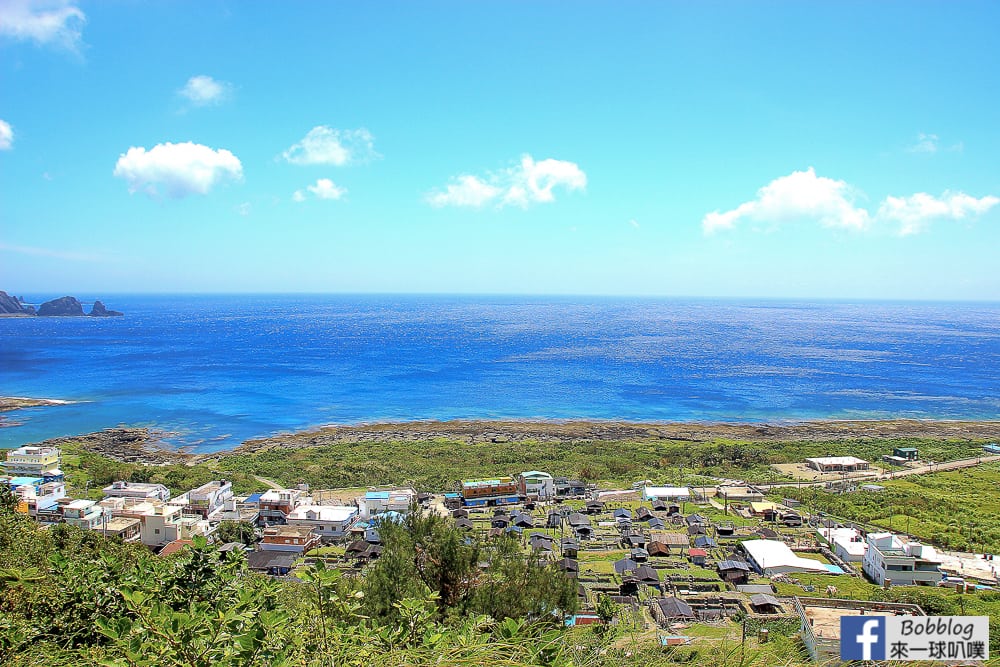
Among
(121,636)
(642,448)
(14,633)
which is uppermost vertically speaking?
(121,636)

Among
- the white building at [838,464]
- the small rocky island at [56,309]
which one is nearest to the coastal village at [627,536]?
the white building at [838,464]

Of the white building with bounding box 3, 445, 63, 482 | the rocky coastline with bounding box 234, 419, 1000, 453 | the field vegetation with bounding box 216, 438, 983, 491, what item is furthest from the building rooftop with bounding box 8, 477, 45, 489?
the rocky coastline with bounding box 234, 419, 1000, 453

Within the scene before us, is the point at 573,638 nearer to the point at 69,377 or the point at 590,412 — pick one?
the point at 590,412

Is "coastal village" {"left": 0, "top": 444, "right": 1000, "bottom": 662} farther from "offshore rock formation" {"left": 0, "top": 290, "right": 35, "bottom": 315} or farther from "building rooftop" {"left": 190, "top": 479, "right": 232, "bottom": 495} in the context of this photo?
"offshore rock formation" {"left": 0, "top": 290, "right": 35, "bottom": 315}

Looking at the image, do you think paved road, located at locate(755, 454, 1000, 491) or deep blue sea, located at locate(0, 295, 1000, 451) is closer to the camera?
paved road, located at locate(755, 454, 1000, 491)

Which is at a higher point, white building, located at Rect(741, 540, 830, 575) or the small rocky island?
the small rocky island

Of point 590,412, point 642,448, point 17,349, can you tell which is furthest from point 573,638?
point 17,349

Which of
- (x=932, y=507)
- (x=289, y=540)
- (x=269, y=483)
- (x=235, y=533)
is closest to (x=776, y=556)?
(x=932, y=507)
